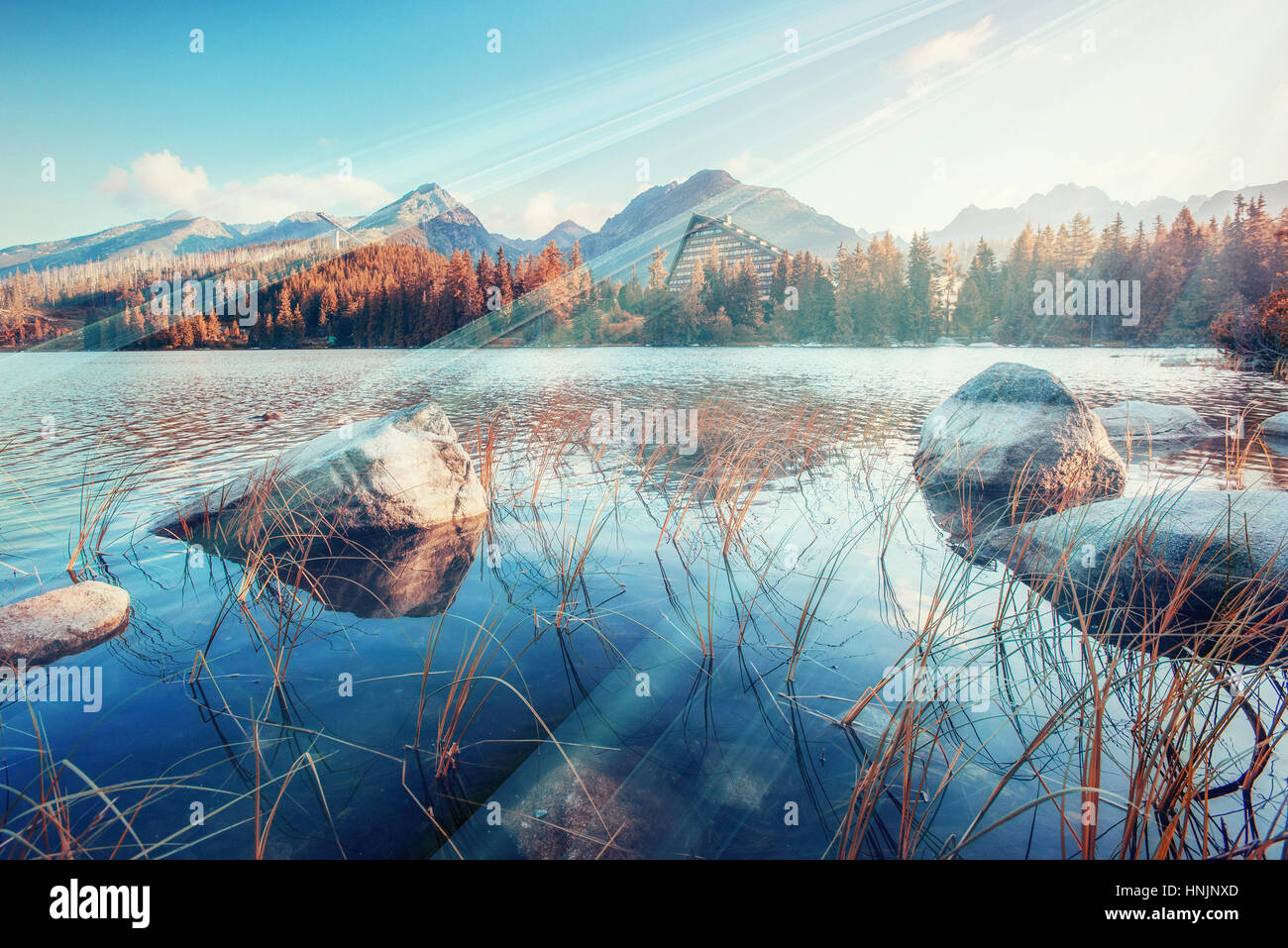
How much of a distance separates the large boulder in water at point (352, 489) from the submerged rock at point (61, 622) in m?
1.09

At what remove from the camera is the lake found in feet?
6.13

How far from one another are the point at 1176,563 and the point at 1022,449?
279cm

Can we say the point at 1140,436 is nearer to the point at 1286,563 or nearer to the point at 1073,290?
the point at 1286,563

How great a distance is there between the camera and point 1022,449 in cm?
580

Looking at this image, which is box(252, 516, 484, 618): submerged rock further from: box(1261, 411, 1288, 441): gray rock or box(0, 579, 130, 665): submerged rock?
box(1261, 411, 1288, 441): gray rock

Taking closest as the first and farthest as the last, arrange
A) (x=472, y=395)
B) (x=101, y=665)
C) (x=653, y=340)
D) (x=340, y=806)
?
(x=340, y=806)
(x=101, y=665)
(x=472, y=395)
(x=653, y=340)

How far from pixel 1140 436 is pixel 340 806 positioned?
35.3ft

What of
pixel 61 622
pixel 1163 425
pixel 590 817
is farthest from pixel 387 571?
pixel 1163 425

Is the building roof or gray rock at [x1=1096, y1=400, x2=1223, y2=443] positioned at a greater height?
the building roof

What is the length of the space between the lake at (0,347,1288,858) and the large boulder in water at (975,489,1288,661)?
26cm

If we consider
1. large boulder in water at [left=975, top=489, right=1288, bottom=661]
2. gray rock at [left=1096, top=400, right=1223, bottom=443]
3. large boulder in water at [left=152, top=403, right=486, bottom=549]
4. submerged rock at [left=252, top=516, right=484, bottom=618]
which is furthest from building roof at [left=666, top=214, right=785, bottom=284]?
large boulder in water at [left=975, top=489, right=1288, bottom=661]

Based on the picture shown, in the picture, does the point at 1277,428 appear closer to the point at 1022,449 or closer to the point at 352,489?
the point at 1022,449

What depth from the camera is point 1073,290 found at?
65.2 m
